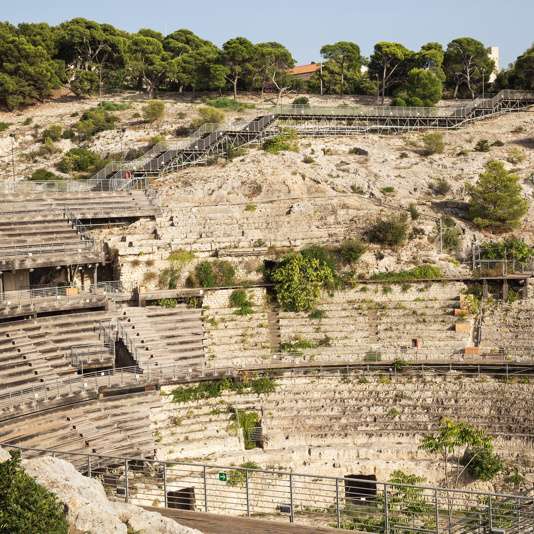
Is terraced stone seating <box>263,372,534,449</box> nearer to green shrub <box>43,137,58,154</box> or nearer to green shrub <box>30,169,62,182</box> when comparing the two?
green shrub <box>30,169,62,182</box>

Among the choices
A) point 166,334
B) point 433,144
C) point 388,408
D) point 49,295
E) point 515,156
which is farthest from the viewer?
point 433,144

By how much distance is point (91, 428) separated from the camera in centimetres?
2309

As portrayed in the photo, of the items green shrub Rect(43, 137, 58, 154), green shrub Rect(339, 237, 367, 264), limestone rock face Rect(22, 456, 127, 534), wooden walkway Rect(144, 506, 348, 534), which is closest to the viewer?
limestone rock face Rect(22, 456, 127, 534)

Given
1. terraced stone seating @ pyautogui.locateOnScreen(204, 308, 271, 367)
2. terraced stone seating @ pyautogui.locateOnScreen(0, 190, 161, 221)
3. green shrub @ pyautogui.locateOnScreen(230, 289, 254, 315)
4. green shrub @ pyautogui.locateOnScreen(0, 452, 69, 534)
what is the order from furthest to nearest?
1. terraced stone seating @ pyautogui.locateOnScreen(0, 190, 161, 221)
2. green shrub @ pyautogui.locateOnScreen(230, 289, 254, 315)
3. terraced stone seating @ pyautogui.locateOnScreen(204, 308, 271, 367)
4. green shrub @ pyautogui.locateOnScreen(0, 452, 69, 534)

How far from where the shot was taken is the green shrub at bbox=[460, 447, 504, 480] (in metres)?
23.6

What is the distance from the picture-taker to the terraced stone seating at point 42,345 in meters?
24.7

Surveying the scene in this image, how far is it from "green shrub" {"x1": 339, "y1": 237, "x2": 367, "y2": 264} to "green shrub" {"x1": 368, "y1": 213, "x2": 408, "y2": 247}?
5.59 ft

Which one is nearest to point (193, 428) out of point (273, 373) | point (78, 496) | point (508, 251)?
point (273, 373)

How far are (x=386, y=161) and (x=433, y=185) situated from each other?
3871 mm

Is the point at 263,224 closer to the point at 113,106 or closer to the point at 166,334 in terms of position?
the point at 166,334

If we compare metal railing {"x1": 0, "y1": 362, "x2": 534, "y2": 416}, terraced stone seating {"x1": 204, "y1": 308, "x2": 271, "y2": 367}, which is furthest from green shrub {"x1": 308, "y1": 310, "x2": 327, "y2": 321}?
metal railing {"x1": 0, "y1": 362, "x2": 534, "y2": 416}

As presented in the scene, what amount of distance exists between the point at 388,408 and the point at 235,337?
25.1 ft

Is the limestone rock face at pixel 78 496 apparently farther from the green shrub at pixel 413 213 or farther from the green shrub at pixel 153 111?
the green shrub at pixel 153 111

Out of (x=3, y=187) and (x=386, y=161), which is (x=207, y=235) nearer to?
(x=3, y=187)
